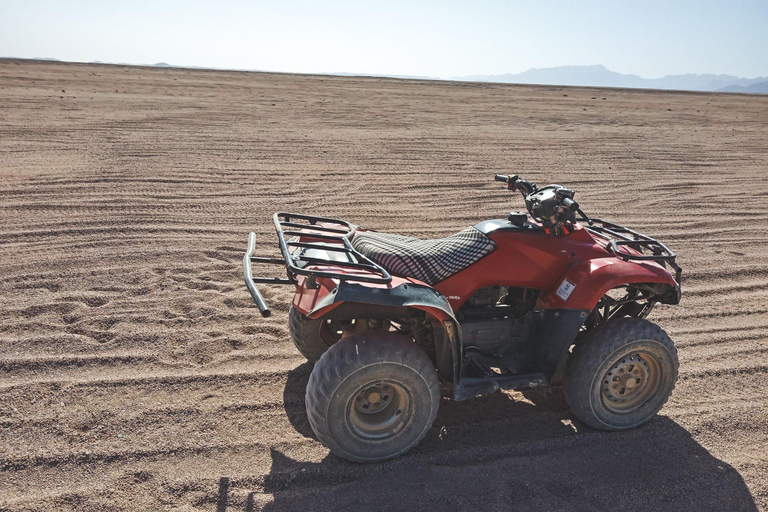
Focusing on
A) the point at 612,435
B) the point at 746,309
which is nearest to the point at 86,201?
the point at 612,435

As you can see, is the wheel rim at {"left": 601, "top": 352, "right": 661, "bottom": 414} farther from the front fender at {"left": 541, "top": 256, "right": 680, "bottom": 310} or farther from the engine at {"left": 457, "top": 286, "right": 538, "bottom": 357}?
the engine at {"left": 457, "top": 286, "right": 538, "bottom": 357}

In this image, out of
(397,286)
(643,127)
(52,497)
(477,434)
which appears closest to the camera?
(52,497)

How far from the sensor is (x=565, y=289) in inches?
137

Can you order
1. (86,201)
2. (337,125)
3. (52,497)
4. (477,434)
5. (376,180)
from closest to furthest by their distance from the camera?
(52,497), (477,434), (86,201), (376,180), (337,125)

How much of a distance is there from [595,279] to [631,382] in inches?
30.2

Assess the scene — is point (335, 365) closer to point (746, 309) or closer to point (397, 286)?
point (397, 286)

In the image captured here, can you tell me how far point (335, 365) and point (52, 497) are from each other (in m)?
1.63

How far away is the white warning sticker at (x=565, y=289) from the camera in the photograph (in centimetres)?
346

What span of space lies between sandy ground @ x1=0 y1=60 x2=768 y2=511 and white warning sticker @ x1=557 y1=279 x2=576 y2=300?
926 mm

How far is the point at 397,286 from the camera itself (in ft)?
10.4

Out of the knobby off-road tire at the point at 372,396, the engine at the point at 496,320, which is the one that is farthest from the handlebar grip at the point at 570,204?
the knobby off-road tire at the point at 372,396

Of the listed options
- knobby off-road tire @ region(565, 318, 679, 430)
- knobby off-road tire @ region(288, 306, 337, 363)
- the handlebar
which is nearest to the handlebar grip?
the handlebar

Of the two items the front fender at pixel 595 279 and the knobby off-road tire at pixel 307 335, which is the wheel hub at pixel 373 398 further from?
the front fender at pixel 595 279

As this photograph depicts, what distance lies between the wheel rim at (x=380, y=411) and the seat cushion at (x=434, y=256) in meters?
0.69
